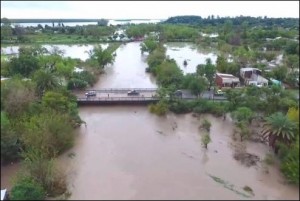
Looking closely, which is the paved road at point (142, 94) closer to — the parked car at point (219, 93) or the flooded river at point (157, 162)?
the parked car at point (219, 93)

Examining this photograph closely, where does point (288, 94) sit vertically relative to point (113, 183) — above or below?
above

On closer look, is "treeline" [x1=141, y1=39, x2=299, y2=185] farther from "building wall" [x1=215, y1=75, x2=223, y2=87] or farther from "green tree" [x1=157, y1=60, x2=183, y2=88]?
"building wall" [x1=215, y1=75, x2=223, y2=87]

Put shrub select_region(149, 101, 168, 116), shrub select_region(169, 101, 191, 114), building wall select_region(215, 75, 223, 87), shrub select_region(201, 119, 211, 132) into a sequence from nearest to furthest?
shrub select_region(201, 119, 211, 132), shrub select_region(149, 101, 168, 116), shrub select_region(169, 101, 191, 114), building wall select_region(215, 75, 223, 87)

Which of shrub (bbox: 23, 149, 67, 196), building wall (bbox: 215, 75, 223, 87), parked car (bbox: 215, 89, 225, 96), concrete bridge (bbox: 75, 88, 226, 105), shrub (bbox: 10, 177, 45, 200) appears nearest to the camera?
shrub (bbox: 10, 177, 45, 200)

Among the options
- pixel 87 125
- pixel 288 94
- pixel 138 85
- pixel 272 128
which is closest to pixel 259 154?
pixel 272 128

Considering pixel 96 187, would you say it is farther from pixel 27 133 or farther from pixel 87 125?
pixel 87 125

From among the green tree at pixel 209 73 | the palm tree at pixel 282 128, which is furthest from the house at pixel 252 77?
the palm tree at pixel 282 128

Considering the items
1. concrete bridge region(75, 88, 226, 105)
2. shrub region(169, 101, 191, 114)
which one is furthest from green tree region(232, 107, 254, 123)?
concrete bridge region(75, 88, 226, 105)
